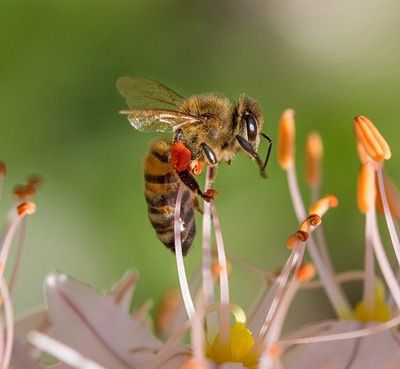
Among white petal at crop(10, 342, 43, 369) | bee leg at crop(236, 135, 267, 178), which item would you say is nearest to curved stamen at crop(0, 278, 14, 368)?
white petal at crop(10, 342, 43, 369)

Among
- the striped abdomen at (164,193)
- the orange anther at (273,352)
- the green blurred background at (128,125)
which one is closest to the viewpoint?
the orange anther at (273,352)

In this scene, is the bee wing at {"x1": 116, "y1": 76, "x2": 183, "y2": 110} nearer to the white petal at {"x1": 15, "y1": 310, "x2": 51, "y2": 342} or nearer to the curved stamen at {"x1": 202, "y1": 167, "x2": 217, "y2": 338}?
the curved stamen at {"x1": 202, "y1": 167, "x2": 217, "y2": 338}

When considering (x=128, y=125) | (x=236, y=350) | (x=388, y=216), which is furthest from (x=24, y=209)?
(x=128, y=125)

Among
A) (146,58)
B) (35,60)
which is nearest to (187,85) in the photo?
(146,58)

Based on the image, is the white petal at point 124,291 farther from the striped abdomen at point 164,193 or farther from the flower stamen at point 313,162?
the flower stamen at point 313,162

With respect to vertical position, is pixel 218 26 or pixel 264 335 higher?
pixel 218 26

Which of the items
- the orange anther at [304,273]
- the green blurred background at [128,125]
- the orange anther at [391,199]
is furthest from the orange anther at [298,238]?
the green blurred background at [128,125]

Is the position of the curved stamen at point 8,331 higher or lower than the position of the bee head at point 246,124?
lower

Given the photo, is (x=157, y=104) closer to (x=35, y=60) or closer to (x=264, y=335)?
(x=264, y=335)
